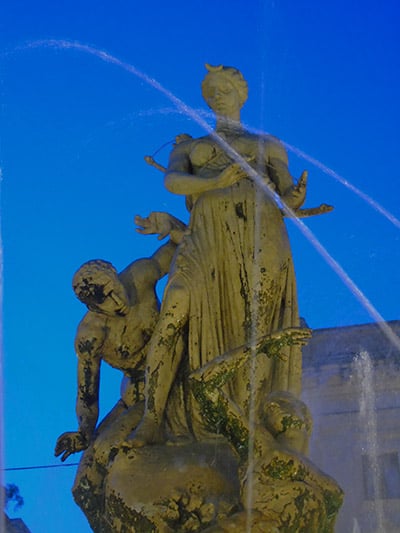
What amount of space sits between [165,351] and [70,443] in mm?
977

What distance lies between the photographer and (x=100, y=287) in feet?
26.3

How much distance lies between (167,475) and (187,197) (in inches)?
85.7

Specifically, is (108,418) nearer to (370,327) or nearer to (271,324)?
(271,324)

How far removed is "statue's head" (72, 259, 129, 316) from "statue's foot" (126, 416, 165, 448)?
0.87 metres

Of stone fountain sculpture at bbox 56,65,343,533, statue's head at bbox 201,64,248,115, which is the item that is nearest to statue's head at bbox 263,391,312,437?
stone fountain sculpture at bbox 56,65,343,533

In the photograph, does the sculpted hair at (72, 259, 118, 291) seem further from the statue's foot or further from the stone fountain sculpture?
the statue's foot

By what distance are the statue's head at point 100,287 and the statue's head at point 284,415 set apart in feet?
4.39

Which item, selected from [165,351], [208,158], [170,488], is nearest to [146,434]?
[170,488]

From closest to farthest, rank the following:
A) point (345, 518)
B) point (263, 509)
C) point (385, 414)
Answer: point (263, 509)
point (345, 518)
point (385, 414)

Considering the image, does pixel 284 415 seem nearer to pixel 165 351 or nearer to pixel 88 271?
pixel 165 351

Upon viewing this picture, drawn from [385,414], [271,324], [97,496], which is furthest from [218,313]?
[385,414]

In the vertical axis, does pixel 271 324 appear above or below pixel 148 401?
above

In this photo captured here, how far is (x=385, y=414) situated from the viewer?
2136cm

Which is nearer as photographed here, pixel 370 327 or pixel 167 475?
pixel 167 475
